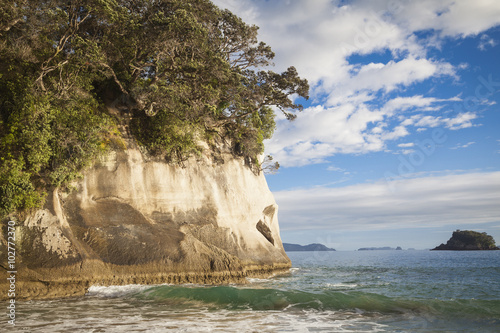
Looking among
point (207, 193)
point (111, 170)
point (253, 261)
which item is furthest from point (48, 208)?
point (253, 261)

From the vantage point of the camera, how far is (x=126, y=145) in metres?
20.2

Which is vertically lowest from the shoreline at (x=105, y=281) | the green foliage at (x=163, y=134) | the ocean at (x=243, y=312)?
the ocean at (x=243, y=312)

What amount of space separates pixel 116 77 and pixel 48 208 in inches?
333

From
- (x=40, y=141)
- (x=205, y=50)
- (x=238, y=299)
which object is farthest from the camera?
(x=205, y=50)

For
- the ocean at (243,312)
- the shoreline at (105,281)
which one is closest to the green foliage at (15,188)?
the shoreline at (105,281)

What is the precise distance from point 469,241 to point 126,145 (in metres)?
121

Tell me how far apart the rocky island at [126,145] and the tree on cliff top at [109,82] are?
0.07m

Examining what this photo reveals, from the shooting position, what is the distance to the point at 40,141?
1567 centimetres

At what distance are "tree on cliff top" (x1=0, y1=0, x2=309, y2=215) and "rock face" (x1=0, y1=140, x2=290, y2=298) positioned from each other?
126cm

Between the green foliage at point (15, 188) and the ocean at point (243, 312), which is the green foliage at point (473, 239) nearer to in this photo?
the ocean at point (243, 312)

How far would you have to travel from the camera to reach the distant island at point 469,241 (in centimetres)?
10840

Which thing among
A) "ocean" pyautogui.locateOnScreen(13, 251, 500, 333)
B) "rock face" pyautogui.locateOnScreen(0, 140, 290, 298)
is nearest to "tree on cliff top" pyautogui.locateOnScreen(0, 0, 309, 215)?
"rock face" pyautogui.locateOnScreen(0, 140, 290, 298)

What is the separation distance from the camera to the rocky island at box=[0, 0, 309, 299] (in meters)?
15.1

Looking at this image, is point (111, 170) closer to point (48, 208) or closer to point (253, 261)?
point (48, 208)
